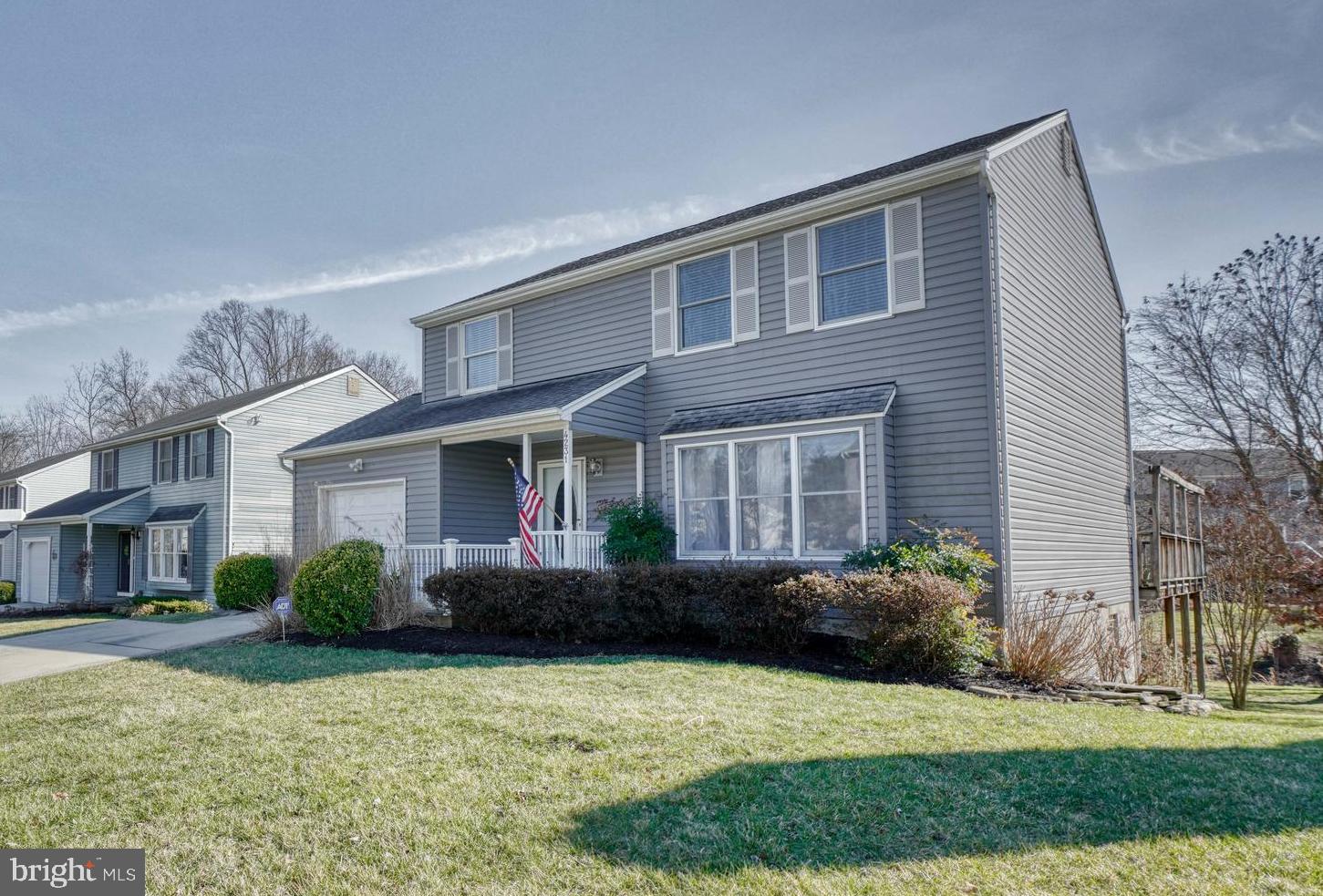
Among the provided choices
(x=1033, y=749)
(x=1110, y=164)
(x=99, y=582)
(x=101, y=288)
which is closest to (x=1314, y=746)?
(x=1033, y=749)

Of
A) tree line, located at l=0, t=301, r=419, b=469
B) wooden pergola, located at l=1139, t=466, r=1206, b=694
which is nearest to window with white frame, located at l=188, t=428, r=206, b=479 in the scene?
tree line, located at l=0, t=301, r=419, b=469

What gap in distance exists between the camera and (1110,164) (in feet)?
49.2

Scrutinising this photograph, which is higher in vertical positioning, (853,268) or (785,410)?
(853,268)

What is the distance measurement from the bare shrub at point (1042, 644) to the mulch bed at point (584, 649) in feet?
3.46

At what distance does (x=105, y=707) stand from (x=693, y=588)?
18.2 ft

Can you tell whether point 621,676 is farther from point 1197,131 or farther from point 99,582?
point 99,582

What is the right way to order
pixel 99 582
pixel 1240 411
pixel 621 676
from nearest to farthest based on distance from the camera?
pixel 621 676
pixel 1240 411
pixel 99 582

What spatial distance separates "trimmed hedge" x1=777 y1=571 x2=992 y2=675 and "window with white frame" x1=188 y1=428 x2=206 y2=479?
2174cm

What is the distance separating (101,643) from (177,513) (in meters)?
13.5

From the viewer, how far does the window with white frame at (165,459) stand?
25.0 metres

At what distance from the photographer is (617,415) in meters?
12.0

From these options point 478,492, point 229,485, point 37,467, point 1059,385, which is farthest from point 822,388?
point 37,467
